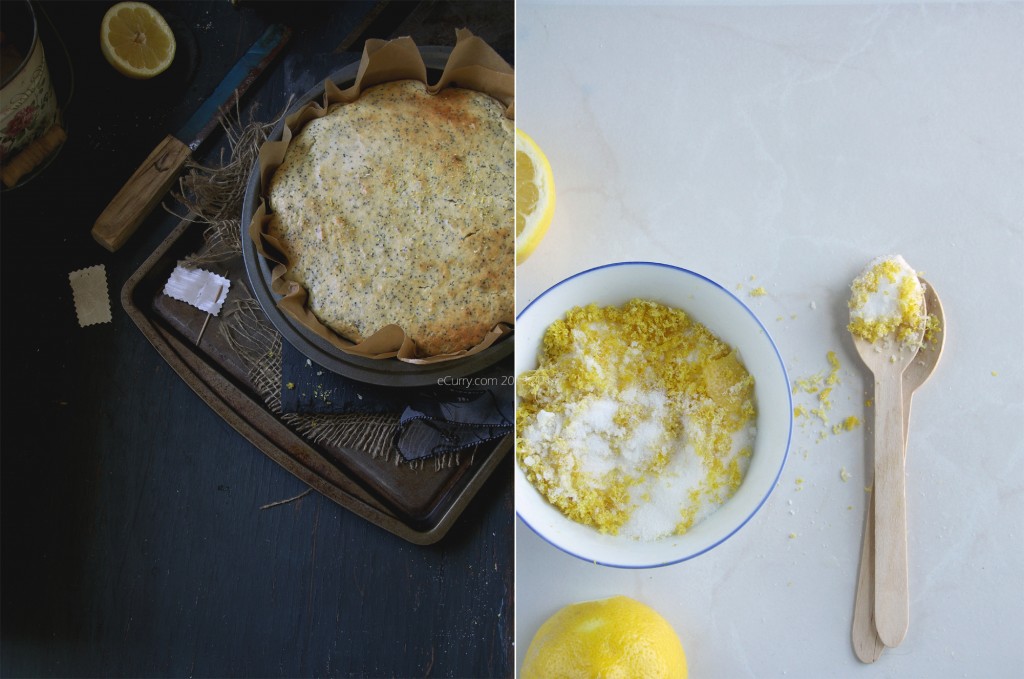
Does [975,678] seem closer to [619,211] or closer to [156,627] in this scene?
[619,211]

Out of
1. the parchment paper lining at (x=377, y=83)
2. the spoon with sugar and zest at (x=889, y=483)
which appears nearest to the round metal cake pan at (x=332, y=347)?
the parchment paper lining at (x=377, y=83)

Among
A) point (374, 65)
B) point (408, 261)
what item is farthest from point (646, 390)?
point (374, 65)

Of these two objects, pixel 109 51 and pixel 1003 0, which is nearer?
pixel 109 51

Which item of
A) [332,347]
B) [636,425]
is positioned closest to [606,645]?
[636,425]

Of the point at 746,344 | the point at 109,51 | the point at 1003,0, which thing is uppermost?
the point at 109,51

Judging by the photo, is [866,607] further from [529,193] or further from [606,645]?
[529,193]

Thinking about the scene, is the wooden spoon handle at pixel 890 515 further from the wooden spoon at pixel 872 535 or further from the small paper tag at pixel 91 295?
the small paper tag at pixel 91 295

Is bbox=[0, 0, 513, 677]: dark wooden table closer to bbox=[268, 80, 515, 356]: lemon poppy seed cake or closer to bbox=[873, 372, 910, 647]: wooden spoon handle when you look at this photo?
bbox=[268, 80, 515, 356]: lemon poppy seed cake
